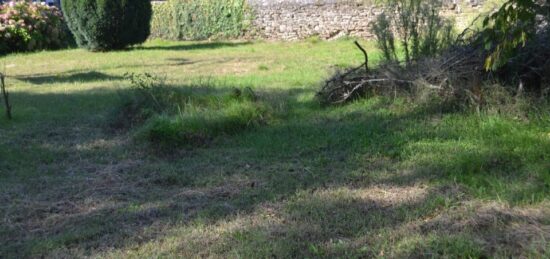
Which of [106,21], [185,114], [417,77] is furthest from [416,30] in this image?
[106,21]

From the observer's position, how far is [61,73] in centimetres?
1302

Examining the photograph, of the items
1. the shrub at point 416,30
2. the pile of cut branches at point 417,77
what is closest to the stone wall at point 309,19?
the shrub at point 416,30

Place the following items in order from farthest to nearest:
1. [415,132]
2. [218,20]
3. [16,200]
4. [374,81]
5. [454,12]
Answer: [218,20] → [454,12] → [374,81] → [415,132] → [16,200]

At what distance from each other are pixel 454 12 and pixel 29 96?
1156 cm

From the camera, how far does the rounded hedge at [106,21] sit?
1705cm

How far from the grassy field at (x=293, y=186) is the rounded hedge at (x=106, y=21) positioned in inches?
372

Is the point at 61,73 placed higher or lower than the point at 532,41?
lower

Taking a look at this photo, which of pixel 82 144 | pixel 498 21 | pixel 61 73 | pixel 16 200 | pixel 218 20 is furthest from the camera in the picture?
pixel 218 20

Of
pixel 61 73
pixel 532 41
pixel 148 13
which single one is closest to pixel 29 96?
pixel 61 73

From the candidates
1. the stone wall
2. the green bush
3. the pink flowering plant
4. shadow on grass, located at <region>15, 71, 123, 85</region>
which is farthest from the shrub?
the pink flowering plant

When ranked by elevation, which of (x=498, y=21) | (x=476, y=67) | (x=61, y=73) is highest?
(x=498, y=21)

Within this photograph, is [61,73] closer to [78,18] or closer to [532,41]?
[78,18]

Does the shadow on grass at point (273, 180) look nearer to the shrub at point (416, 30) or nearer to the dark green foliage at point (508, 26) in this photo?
the dark green foliage at point (508, 26)

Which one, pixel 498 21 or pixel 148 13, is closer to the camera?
pixel 498 21
